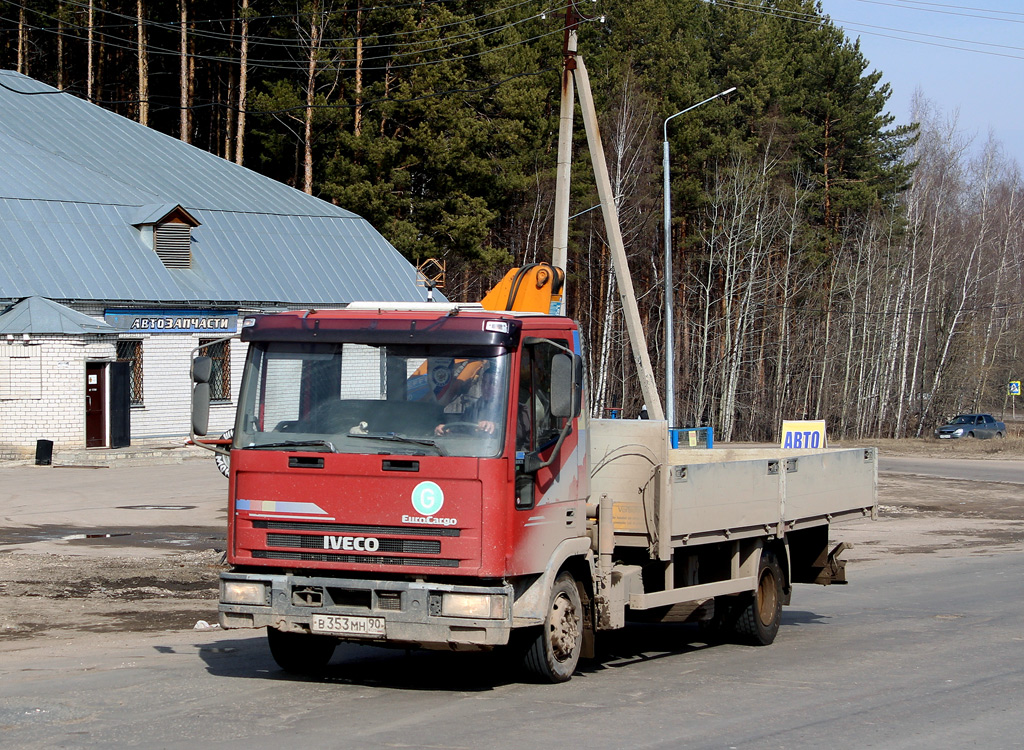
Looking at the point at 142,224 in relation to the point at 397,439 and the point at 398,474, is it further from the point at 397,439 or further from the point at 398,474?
the point at 398,474

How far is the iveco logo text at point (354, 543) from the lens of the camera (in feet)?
25.9

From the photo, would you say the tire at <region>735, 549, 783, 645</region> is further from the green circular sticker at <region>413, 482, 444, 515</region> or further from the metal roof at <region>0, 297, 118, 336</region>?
the metal roof at <region>0, 297, 118, 336</region>

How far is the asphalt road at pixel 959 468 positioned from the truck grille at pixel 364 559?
1184 inches

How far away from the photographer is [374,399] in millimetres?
8117

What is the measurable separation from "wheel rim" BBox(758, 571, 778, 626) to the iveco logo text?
4641 millimetres

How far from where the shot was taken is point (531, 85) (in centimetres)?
5025

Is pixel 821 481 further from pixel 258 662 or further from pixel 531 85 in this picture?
pixel 531 85

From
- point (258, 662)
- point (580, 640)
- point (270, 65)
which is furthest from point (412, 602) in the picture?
point (270, 65)

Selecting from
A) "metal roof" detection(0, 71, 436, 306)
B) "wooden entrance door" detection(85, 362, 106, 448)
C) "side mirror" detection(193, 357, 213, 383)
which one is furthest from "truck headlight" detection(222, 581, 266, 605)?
"wooden entrance door" detection(85, 362, 106, 448)

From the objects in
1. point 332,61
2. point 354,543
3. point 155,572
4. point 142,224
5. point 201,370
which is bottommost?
point 155,572

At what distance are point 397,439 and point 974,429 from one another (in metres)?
55.6

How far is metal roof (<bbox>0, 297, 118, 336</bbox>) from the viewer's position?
99.6ft

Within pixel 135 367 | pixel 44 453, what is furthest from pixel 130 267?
pixel 44 453

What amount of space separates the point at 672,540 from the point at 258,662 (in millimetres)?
3357
